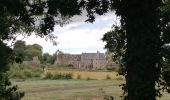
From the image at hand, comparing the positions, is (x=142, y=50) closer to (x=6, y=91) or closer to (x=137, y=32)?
(x=137, y=32)

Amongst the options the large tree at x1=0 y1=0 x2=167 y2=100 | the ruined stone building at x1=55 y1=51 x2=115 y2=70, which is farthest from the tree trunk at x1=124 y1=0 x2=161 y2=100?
the ruined stone building at x1=55 y1=51 x2=115 y2=70

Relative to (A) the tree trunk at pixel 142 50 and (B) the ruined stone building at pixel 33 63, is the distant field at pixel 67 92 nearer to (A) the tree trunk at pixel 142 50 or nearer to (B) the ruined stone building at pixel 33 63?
(A) the tree trunk at pixel 142 50

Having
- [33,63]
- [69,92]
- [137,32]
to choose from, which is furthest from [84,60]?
[137,32]

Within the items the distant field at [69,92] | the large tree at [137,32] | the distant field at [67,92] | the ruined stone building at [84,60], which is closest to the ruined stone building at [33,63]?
the ruined stone building at [84,60]

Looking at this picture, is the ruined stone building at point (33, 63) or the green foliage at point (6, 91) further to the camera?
the ruined stone building at point (33, 63)

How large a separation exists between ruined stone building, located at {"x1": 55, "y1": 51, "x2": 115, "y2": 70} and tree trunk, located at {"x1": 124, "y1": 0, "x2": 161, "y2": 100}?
5436 inches

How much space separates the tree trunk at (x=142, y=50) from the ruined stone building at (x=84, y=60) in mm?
138063

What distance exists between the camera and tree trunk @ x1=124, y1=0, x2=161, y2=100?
1013 cm

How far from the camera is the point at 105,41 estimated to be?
14.0m

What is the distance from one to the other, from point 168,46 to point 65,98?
31315mm

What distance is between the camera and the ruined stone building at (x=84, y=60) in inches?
6093

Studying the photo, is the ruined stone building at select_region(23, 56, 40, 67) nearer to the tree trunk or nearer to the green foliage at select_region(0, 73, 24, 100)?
the green foliage at select_region(0, 73, 24, 100)

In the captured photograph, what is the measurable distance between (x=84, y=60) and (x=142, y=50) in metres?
154

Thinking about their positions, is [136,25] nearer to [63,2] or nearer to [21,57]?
[63,2]
